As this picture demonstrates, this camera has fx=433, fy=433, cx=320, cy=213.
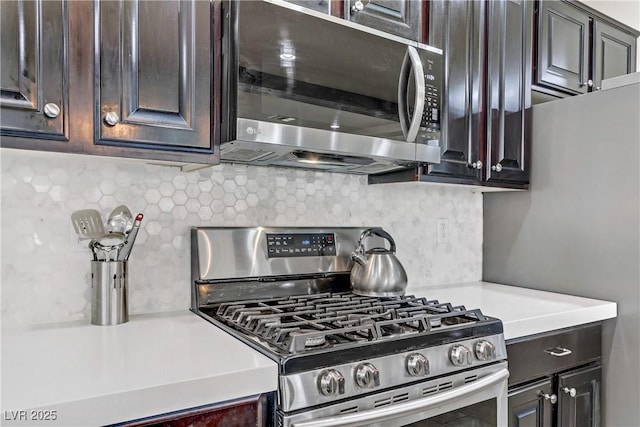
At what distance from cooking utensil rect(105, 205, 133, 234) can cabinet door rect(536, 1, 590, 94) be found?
1.89 metres

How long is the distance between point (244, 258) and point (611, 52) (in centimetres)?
224

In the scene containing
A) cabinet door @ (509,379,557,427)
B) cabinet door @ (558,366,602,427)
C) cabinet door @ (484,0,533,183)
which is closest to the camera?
cabinet door @ (509,379,557,427)

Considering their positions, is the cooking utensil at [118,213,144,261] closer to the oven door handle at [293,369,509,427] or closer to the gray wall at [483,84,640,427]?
the oven door handle at [293,369,509,427]

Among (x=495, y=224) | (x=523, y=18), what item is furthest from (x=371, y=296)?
(x=523, y=18)

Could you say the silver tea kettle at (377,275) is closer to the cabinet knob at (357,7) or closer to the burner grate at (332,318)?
the burner grate at (332,318)

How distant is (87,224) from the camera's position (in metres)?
1.27

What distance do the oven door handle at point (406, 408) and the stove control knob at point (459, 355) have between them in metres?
0.06

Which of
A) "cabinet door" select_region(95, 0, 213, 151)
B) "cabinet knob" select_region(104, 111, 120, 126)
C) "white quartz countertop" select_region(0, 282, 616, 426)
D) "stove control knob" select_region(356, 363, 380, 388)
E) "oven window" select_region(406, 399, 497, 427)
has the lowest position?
"oven window" select_region(406, 399, 497, 427)

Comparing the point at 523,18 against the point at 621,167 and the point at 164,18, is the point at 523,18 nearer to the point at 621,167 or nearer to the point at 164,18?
the point at 621,167

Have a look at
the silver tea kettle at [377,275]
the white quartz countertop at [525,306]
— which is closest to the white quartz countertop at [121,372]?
the silver tea kettle at [377,275]

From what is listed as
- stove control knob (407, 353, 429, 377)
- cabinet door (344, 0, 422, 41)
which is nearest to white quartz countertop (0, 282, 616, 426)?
stove control knob (407, 353, 429, 377)

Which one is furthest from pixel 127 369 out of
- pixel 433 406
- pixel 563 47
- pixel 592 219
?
pixel 563 47

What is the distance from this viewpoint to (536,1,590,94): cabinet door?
80.9 inches

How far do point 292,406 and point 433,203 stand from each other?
55.4 inches
